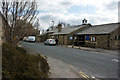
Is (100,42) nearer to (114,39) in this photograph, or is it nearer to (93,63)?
(114,39)

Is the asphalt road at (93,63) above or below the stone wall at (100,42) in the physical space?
below

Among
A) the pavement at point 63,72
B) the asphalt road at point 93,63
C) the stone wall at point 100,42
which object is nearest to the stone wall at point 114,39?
the stone wall at point 100,42

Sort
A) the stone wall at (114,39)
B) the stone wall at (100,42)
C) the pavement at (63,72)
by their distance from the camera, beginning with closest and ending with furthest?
the pavement at (63,72) → the stone wall at (114,39) → the stone wall at (100,42)

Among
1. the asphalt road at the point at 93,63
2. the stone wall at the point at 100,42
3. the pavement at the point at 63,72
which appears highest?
the stone wall at the point at 100,42

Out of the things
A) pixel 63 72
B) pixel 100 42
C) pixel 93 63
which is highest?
pixel 100 42

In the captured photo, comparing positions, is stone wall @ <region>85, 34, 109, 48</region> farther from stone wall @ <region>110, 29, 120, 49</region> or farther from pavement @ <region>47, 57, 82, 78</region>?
pavement @ <region>47, 57, 82, 78</region>

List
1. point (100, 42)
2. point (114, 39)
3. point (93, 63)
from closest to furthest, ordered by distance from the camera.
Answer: point (93, 63)
point (114, 39)
point (100, 42)

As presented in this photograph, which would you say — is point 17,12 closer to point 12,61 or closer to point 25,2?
point 25,2

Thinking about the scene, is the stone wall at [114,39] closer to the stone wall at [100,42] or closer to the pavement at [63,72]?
the stone wall at [100,42]

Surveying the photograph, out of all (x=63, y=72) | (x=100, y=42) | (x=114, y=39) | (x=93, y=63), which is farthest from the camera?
(x=100, y=42)

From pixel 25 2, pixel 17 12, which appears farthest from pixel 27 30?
pixel 25 2

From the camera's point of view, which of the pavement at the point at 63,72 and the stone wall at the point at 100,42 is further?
the stone wall at the point at 100,42

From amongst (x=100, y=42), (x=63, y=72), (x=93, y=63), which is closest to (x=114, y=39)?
(x=100, y=42)

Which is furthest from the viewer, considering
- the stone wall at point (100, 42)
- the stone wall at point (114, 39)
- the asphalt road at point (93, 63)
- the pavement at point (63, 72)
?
the stone wall at point (100, 42)
